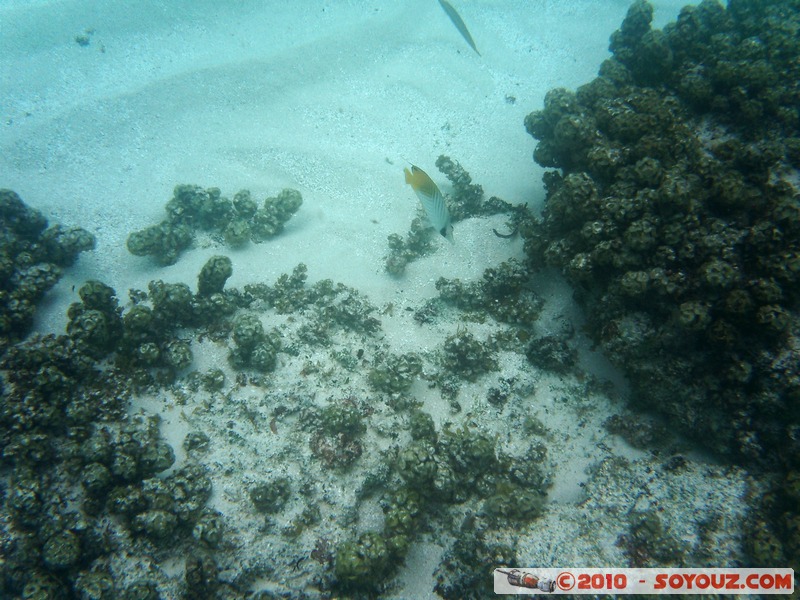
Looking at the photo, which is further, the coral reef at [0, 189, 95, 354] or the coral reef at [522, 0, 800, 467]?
the coral reef at [0, 189, 95, 354]

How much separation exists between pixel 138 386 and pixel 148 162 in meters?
6.37

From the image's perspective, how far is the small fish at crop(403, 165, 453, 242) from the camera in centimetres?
487

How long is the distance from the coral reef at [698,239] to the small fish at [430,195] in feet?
4.93

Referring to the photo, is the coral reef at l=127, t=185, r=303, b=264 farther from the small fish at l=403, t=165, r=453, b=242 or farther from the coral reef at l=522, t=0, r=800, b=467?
the coral reef at l=522, t=0, r=800, b=467

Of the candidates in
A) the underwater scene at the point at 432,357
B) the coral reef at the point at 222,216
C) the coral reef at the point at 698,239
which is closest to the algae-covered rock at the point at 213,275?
the underwater scene at the point at 432,357

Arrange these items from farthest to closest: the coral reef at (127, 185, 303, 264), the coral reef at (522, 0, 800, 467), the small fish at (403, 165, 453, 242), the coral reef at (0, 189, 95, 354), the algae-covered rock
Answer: the coral reef at (127, 185, 303, 264), the algae-covered rock, the coral reef at (0, 189, 95, 354), the small fish at (403, 165, 453, 242), the coral reef at (522, 0, 800, 467)

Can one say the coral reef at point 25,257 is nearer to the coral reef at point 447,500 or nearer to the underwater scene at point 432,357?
the underwater scene at point 432,357

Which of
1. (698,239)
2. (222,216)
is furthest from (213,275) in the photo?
(698,239)

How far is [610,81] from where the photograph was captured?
663 centimetres

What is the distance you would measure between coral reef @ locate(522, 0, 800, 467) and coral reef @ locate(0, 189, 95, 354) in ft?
23.6

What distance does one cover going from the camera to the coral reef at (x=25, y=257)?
17.3 ft

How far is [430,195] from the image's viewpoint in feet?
16.3

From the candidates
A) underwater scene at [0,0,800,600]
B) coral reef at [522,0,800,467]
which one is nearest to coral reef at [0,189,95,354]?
underwater scene at [0,0,800,600]

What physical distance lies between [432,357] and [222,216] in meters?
5.20
